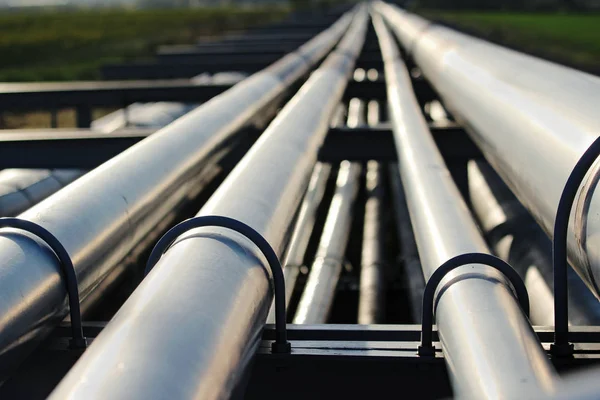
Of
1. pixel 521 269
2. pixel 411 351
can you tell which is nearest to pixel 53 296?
pixel 411 351

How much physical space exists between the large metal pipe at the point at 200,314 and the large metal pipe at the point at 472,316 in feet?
1.33

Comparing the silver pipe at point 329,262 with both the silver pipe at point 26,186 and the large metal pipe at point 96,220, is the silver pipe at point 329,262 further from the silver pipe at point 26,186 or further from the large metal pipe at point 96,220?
the silver pipe at point 26,186

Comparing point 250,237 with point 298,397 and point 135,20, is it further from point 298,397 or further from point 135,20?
point 135,20

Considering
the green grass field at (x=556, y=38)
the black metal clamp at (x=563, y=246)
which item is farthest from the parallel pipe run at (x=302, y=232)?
the green grass field at (x=556, y=38)

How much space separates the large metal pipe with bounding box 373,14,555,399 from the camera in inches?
51.9

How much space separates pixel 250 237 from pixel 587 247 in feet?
2.52

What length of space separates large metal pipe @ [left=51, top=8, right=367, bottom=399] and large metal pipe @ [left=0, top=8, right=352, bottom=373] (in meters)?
0.31

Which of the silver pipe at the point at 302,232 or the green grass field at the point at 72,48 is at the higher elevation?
the silver pipe at the point at 302,232

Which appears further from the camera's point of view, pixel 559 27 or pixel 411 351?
pixel 559 27

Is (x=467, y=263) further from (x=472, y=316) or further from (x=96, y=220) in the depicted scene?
(x=96, y=220)

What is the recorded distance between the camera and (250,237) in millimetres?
1820

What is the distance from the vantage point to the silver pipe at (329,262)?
12.7 feet

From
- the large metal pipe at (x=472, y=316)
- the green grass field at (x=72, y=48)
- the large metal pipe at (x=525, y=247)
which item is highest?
the large metal pipe at (x=472, y=316)

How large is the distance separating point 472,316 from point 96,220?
1.03 m
